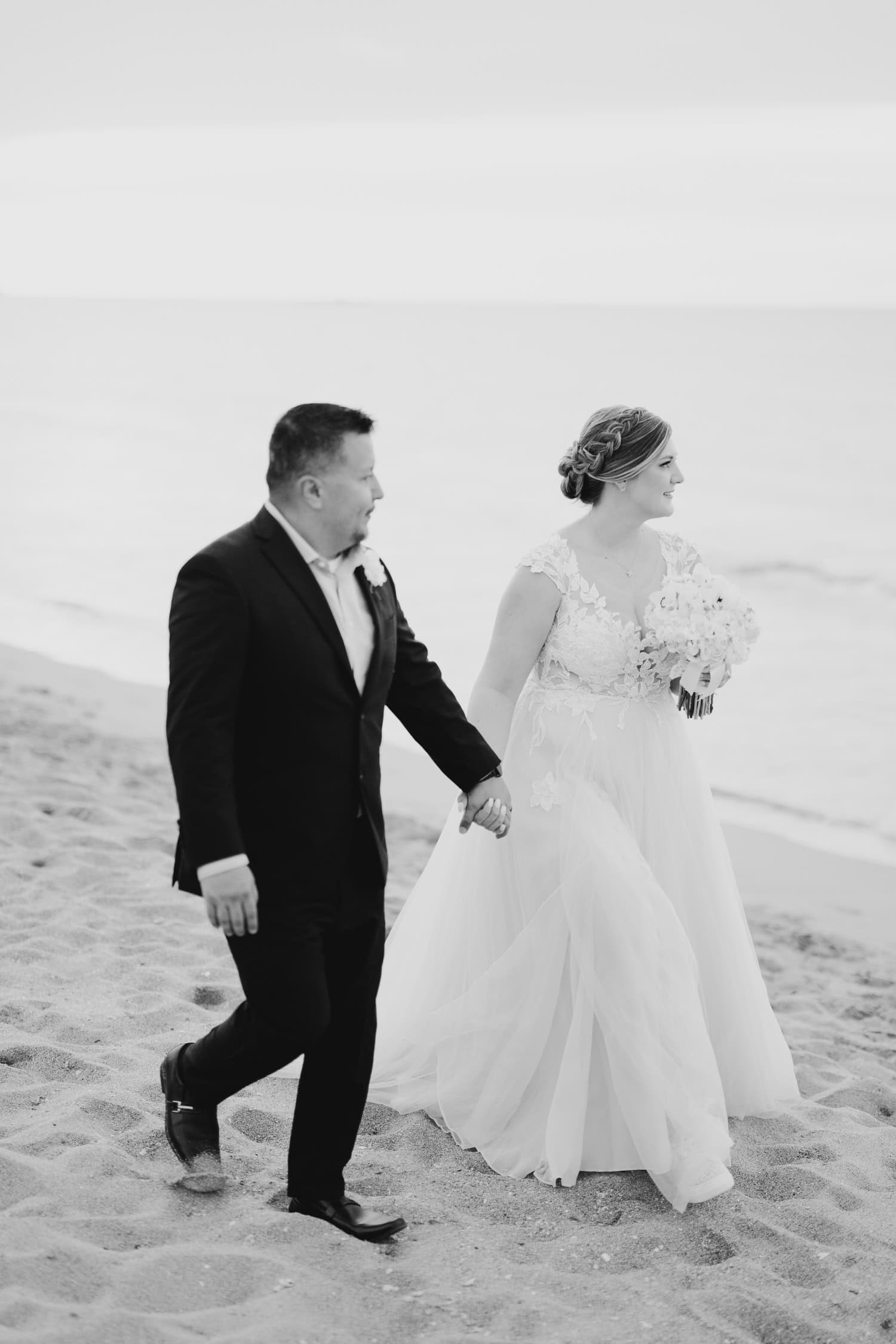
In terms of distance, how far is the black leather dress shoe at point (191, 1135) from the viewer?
11.7ft

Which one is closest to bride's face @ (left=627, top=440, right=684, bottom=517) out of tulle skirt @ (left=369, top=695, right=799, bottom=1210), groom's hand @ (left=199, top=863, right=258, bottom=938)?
tulle skirt @ (left=369, top=695, right=799, bottom=1210)

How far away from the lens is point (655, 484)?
4.32 m

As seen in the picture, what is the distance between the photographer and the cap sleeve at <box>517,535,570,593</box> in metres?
4.32

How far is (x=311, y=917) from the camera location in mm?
3201

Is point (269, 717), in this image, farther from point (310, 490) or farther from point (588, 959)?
point (588, 959)

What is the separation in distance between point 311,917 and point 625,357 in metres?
77.8

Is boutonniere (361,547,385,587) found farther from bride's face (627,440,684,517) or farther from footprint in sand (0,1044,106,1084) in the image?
footprint in sand (0,1044,106,1084)

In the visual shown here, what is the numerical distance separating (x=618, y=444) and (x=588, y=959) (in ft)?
5.28

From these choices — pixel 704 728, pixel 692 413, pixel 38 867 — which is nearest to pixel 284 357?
pixel 692 413

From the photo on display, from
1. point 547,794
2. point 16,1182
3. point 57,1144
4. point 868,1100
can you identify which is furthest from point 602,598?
point 16,1182

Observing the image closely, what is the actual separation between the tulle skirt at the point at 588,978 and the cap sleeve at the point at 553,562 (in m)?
0.43

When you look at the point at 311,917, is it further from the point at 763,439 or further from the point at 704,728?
the point at 763,439

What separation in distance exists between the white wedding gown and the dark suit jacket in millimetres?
972

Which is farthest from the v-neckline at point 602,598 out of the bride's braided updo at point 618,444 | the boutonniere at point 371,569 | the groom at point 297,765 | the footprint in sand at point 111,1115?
the footprint in sand at point 111,1115
